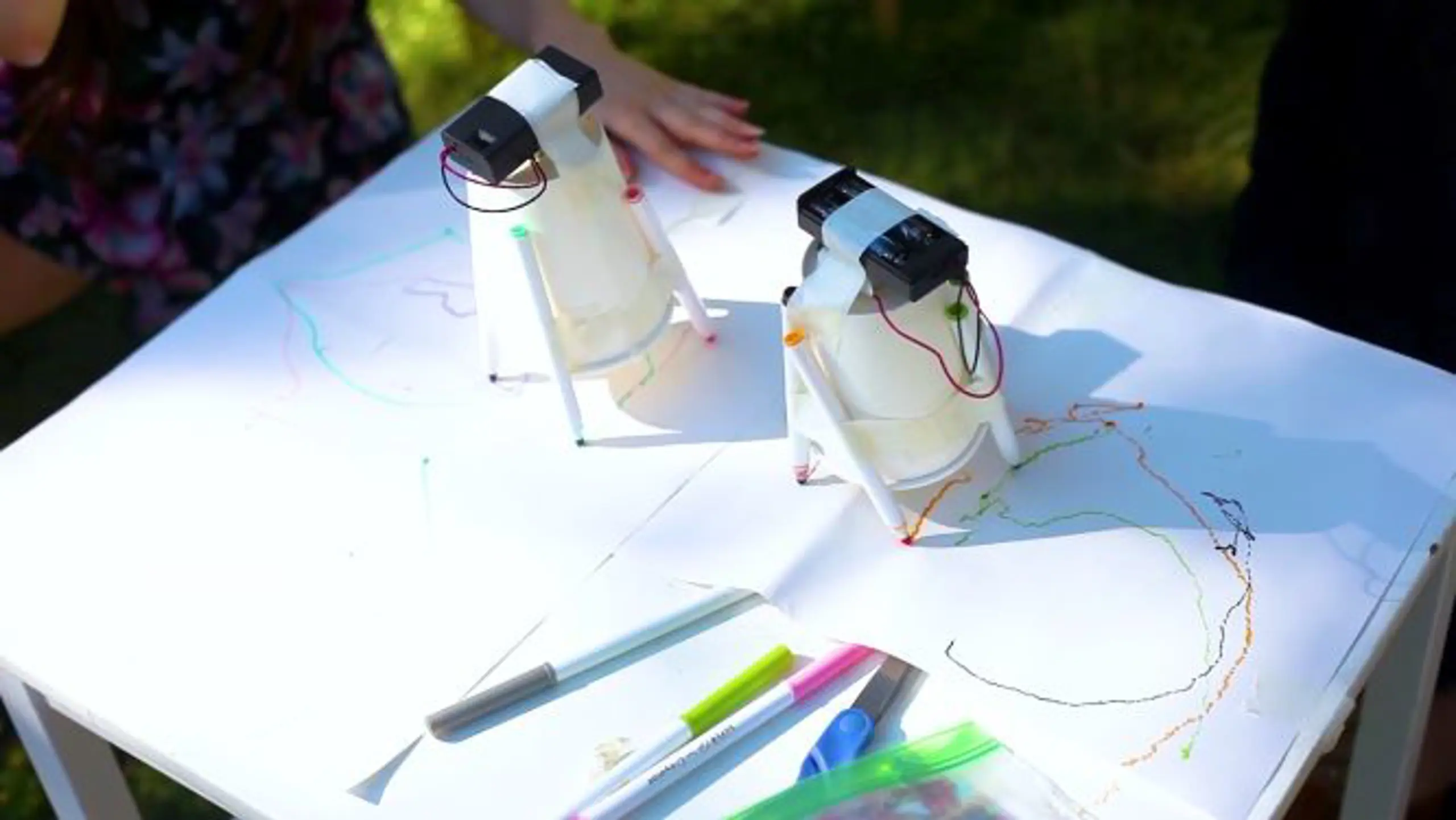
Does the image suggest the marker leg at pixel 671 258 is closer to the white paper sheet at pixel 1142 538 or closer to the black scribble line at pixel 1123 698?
the white paper sheet at pixel 1142 538

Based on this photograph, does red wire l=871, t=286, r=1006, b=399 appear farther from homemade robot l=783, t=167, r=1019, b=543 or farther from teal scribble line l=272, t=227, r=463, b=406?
teal scribble line l=272, t=227, r=463, b=406

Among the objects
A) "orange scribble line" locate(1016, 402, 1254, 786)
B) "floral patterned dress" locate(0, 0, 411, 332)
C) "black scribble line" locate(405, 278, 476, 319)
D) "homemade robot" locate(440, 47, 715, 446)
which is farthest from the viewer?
"floral patterned dress" locate(0, 0, 411, 332)

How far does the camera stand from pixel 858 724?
638mm

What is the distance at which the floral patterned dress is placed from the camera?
3.70ft

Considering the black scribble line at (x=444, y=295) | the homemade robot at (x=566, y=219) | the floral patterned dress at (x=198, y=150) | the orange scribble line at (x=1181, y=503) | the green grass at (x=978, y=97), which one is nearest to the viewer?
the orange scribble line at (x=1181, y=503)

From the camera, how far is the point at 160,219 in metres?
1.18

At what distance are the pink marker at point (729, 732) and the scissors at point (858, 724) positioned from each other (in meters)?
0.01

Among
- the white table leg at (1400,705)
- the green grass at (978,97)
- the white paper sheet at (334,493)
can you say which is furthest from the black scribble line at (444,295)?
the green grass at (978,97)

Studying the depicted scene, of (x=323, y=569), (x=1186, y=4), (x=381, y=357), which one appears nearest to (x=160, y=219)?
(x=381, y=357)

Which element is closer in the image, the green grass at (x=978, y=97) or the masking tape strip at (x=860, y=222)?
the masking tape strip at (x=860, y=222)

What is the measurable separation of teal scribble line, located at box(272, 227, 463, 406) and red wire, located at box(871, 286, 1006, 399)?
25 centimetres

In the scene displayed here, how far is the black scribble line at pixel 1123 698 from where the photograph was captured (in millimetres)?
625

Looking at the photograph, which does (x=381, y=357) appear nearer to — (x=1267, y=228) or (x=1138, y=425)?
(x=1138, y=425)

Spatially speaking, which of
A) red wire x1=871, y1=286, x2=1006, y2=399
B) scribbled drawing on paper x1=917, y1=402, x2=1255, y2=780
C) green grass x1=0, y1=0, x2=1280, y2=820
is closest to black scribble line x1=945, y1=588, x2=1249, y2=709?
scribbled drawing on paper x1=917, y1=402, x2=1255, y2=780
